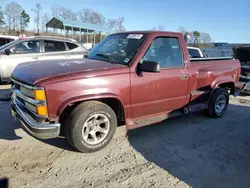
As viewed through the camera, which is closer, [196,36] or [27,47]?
[27,47]

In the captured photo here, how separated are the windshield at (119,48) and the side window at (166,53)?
0.25 metres

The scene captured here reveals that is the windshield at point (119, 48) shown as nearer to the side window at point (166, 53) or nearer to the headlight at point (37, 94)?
the side window at point (166, 53)

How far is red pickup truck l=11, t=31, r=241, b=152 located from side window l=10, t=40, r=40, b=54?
184 inches

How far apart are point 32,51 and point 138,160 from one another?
262 inches

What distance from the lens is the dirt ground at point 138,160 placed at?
3.09 meters

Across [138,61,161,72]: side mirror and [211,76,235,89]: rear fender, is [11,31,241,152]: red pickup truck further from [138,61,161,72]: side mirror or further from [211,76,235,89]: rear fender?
[211,76,235,89]: rear fender

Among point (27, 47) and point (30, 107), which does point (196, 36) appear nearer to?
point (27, 47)

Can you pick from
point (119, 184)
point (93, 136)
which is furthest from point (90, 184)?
point (93, 136)

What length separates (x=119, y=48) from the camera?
4.45 meters

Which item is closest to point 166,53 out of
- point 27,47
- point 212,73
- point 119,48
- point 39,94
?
point 119,48

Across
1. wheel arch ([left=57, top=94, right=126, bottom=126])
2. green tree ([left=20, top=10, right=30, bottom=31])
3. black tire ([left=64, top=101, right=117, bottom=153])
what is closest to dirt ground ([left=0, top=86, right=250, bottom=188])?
black tire ([left=64, top=101, right=117, bottom=153])

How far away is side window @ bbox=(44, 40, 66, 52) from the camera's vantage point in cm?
889

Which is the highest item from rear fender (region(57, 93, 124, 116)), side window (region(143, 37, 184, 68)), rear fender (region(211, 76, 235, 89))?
side window (region(143, 37, 184, 68))

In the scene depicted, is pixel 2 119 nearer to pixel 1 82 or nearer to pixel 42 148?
pixel 42 148
